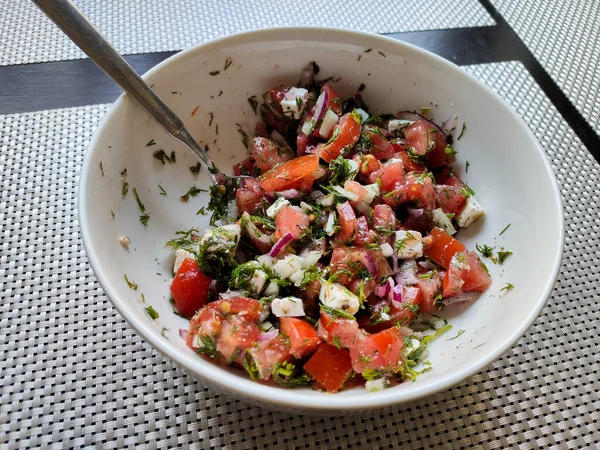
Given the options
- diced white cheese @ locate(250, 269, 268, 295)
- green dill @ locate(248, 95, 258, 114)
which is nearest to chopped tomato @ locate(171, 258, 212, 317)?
diced white cheese @ locate(250, 269, 268, 295)

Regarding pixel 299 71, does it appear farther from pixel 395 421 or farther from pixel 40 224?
pixel 395 421

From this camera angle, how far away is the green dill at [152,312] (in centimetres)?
104

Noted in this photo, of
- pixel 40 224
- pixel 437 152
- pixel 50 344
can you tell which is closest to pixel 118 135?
pixel 40 224

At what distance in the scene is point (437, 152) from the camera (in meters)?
1.40

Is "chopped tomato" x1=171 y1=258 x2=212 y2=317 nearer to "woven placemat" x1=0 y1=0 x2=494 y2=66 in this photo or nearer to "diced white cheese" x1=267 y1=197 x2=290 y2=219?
"diced white cheese" x1=267 y1=197 x2=290 y2=219

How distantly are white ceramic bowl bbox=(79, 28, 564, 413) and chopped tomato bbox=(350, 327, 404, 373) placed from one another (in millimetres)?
59

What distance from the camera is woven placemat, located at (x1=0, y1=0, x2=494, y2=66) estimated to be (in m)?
1.80

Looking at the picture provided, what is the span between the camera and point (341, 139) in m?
1.36

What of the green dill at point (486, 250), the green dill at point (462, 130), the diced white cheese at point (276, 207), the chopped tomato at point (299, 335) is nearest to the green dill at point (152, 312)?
the chopped tomato at point (299, 335)

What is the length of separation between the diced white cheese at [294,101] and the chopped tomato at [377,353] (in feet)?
2.20

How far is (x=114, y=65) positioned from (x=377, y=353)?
0.85 m

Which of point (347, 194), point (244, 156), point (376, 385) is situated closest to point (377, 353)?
point (376, 385)

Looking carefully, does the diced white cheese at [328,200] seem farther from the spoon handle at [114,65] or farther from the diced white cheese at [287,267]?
the spoon handle at [114,65]

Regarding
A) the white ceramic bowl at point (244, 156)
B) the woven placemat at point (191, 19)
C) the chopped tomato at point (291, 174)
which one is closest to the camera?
the white ceramic bowl at point (244, 156)
